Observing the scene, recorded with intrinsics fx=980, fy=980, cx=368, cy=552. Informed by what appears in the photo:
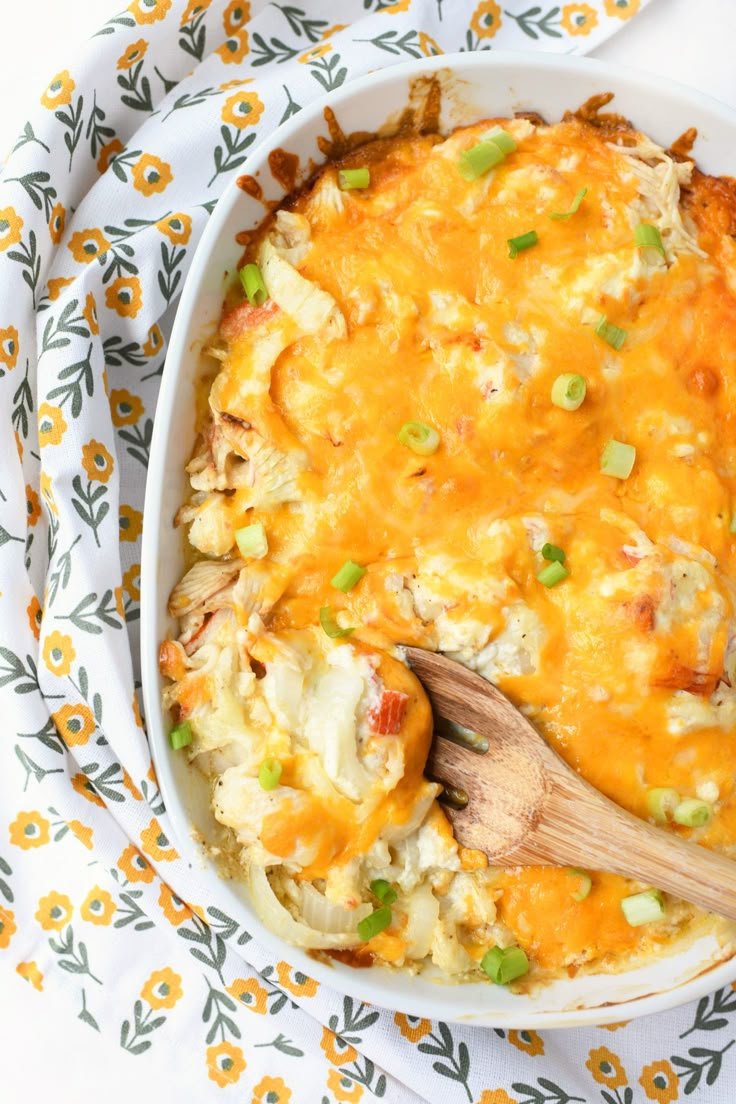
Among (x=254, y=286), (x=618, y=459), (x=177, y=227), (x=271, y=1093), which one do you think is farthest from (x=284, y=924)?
(x=177, y=227)

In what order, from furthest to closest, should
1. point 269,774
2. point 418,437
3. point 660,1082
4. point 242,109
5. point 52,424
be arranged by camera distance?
point 660,1082 < point 242,109 < point 52,424 < point 418,437 < point 269,774

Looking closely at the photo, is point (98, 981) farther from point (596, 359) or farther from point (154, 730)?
point (596, 359)

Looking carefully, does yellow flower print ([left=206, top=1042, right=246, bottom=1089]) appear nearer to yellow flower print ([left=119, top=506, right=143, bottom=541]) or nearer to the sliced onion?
the sliced onion

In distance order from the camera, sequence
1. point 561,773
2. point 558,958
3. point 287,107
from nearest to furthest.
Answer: point 561,773 < point 558,958 < point 287,107

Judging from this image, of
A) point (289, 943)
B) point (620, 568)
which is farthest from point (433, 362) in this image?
point (289, 943)

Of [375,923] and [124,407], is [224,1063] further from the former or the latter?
[124,407]

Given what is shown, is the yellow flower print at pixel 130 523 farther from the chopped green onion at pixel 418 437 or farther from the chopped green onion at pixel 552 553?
the chopped green onion at pixel 552 553

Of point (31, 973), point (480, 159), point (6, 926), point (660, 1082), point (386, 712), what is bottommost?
point (660, 1082)
